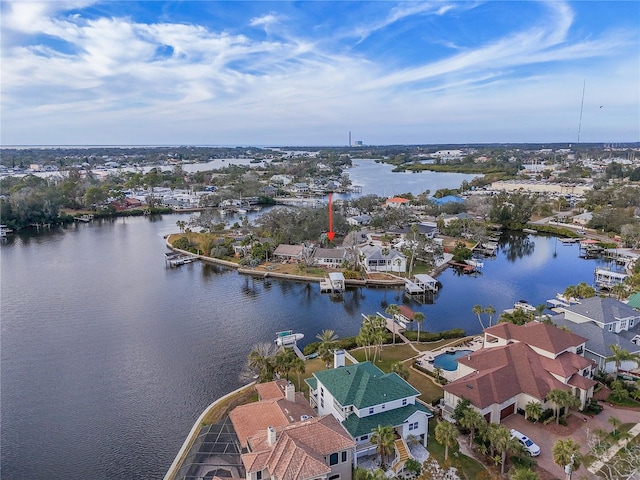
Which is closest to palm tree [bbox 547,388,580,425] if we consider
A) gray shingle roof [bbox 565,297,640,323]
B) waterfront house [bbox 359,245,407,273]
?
gray shingle roof [bbox 565,297,640,323]

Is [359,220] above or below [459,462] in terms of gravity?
above

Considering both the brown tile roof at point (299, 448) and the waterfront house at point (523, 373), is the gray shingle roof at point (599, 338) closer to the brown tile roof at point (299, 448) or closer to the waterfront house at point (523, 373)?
the waterfront house at point (523, 373)

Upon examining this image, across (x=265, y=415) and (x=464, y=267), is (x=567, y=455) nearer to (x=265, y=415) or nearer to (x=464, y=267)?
(x=265, y=415)

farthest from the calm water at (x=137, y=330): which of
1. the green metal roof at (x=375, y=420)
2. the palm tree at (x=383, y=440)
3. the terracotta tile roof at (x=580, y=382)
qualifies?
the terracotta tile roof at (x=580, y=382)

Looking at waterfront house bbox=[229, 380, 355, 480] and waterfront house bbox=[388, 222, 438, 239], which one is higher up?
waterfront house bbox=[229, 380, 355, 480]

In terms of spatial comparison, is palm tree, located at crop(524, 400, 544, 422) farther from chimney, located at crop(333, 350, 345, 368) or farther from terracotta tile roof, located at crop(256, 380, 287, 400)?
terracotta tile roof, located at crop(256, 380, 287, 400)

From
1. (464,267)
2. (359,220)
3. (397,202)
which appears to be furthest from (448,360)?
(397,202)
